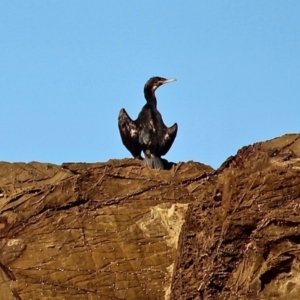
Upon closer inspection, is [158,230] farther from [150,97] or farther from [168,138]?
[150,97]

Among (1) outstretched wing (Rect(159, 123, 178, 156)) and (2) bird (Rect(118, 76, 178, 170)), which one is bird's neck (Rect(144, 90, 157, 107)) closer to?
(2) bird (Rect(118, 76, 178, 170))

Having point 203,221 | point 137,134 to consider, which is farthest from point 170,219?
point 137,134

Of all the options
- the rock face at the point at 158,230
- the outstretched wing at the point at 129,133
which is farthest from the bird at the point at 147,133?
the rock face at the point at 158,230

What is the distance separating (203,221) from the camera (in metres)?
9.12

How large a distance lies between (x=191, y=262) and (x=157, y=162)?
2.32m

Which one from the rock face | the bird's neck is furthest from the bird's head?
the rock face

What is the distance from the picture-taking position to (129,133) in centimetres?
1200

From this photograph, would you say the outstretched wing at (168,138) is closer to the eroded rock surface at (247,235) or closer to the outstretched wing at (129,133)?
the outstretched wing at (129,133)

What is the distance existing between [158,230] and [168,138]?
8.51ft

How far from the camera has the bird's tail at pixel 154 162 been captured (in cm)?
1079

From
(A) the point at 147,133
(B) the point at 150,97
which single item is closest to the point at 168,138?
(A) the point at 147,133

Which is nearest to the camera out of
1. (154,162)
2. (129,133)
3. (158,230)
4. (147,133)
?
(158,230)

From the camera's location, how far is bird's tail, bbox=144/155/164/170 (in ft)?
35.4

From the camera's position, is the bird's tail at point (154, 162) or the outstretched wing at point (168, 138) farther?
the outstretched wing at point (168, 138)
